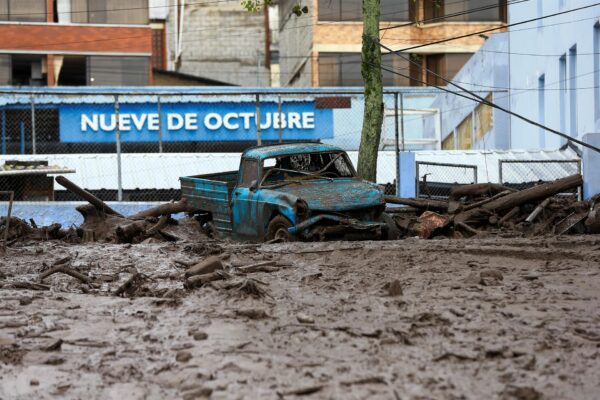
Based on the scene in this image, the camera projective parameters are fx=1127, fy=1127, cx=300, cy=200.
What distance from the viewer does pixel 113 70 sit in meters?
45.0

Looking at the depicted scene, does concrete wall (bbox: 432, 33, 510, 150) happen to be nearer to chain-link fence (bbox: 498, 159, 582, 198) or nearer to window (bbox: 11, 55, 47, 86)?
chain-link fence (bbox: 498, 159, 582, 198)

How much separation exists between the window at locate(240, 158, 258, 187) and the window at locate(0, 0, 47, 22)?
1136 inches

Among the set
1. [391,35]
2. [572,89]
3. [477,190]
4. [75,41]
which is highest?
[391,35]

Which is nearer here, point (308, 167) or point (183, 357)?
point (183, 357)

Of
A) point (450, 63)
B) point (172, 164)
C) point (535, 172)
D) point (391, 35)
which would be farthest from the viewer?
point (450, 63)

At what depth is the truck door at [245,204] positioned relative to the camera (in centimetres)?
1691

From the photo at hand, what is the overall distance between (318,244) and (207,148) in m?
25.7

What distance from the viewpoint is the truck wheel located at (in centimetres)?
1589

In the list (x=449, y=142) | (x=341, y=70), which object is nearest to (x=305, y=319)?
(x=449, y=142)

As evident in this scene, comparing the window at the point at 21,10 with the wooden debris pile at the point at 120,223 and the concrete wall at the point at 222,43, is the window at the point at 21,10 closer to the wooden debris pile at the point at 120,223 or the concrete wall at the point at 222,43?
the concrete wall at the point at 222,43

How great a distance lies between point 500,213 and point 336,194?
3149 millimetres

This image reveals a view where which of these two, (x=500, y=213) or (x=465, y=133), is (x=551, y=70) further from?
(x=500, y=213)

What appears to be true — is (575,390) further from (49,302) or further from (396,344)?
(49,302)

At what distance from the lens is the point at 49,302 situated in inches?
402
